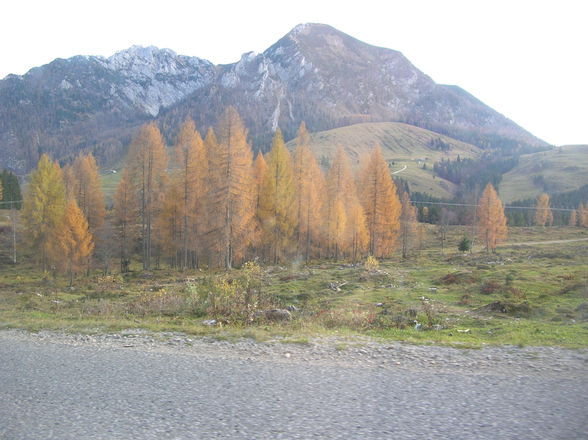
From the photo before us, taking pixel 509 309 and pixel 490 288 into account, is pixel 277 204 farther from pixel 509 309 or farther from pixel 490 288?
pixel 509 309

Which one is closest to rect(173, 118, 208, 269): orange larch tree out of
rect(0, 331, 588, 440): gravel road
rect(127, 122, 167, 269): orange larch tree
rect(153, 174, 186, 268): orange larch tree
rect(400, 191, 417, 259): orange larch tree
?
rect(153, 174, 186, 268): orange larch tree

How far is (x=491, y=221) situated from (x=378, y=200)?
25225 millimetres

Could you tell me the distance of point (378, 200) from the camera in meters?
54.0

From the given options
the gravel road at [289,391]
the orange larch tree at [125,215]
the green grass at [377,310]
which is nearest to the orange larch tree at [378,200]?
the green grass at [377,310]

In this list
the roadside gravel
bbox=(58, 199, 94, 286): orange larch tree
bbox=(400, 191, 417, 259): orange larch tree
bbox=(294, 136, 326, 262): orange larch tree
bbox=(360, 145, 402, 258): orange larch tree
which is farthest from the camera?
bbox=(400, 191, 417, 259): orange larch tree

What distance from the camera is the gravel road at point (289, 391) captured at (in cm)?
557

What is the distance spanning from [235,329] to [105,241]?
43545 millimetres

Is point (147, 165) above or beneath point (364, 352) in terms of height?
above

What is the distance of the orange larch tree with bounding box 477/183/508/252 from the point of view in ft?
222

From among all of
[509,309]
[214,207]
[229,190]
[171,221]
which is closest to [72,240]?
[171,221]

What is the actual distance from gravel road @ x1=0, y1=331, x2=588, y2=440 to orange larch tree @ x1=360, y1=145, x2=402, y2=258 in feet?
145

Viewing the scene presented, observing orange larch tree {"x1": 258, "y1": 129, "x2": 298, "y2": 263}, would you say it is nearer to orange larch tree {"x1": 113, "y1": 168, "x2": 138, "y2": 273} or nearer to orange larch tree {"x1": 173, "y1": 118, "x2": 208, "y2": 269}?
orange larch tree {"x1": 173, "y1": 118, "x2": 208, "y2": 269}

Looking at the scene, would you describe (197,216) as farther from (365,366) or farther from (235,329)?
(365,366)

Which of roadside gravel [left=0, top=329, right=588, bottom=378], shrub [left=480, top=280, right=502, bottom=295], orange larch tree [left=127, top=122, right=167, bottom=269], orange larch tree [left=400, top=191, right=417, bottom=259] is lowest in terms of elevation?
shrub [left=480, top=280, right=502, bottom=295]
